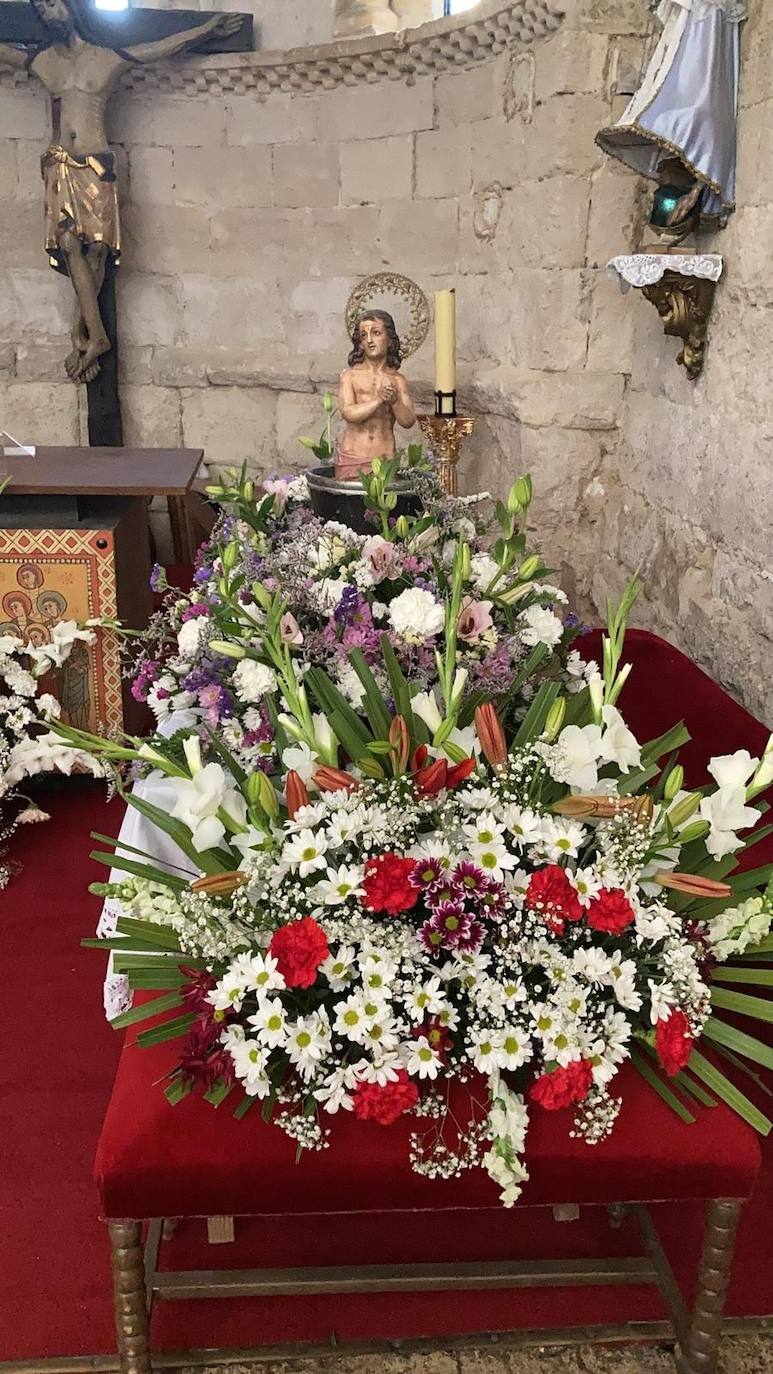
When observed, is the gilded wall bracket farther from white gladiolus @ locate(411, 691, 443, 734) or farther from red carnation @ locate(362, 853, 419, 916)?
red carnation @ locate(362, 853, 419, 916)

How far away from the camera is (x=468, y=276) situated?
4.67 meters

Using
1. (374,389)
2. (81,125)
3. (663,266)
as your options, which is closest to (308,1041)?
(663,266)

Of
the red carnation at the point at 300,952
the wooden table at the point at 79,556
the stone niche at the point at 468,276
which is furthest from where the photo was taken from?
the wooden table at the point at 79,556

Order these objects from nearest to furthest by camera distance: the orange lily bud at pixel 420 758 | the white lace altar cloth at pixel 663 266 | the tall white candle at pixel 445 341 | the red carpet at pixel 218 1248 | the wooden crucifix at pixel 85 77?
the orange lily bud at pixel 420 758
the red carpet at pixel 218 1248
the white lace altar cloth at pixel 663 266
the tall white candle at pixel 445 341
the wooden crucifix at pixel 85 77

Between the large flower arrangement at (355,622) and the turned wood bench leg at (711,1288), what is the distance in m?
0.71

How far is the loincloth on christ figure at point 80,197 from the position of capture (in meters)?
4.66

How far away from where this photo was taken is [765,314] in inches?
Result: 105

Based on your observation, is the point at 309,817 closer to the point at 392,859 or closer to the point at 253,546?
the point at 392,859

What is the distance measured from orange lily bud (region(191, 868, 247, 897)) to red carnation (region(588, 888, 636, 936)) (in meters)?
0.44

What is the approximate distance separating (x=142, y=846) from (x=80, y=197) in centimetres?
376

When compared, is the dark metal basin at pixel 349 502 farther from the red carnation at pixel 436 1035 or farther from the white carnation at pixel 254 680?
the red carnation at pixel 436 1035

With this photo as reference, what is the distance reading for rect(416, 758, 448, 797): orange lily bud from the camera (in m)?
1.38

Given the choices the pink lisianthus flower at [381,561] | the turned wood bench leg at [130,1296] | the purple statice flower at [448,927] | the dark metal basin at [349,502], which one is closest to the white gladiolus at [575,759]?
the purple statice flower at [448,927]

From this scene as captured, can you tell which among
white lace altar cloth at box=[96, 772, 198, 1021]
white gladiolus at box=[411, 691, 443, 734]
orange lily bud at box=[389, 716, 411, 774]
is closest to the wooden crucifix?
white lace altar cloth at box=[96, 772, 198, 1021]
